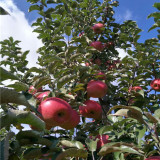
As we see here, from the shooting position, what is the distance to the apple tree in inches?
63.0

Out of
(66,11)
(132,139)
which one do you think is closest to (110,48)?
(66,11)

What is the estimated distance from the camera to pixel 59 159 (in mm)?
1567

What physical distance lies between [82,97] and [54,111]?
2.99ft

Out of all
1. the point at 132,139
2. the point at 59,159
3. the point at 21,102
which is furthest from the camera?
the point at 132,139

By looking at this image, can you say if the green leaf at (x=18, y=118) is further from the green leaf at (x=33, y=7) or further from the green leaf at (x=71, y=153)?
the green leaf at (x=33, y=7)

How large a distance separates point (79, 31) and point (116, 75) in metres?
1.52

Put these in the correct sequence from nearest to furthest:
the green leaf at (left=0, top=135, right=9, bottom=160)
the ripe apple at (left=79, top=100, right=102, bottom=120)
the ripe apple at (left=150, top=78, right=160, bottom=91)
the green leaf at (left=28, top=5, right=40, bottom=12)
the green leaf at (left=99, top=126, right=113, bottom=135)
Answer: the green leaf at (left=0, top=135, right=9, bottom=160), the green leaf at (left=99, top=126, right=113, bottom=135), the ripe apple at (left=79, top=100, right=102, bottom=120), the ripe apple at (left=150, top=78, right=160, bottom=91), the green leaf at (left=28, top=5, right=40, bottom=12)

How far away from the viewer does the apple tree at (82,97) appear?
1.60 meters

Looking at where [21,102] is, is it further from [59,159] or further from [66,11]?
[66,11]

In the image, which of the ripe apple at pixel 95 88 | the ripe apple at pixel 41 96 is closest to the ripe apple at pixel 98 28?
the ripe apple at pixel 95 88

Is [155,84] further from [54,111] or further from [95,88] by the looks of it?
[54,111]

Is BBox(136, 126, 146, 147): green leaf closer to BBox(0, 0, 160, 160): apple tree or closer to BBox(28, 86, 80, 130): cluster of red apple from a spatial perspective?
BBox(0, 0, 160, 160): apple tree

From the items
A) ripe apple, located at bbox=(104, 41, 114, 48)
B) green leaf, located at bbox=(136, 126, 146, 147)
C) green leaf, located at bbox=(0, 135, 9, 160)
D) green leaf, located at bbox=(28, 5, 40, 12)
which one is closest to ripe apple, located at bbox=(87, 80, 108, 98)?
green leaf, located at bbox=(136, 126, 146, 147)

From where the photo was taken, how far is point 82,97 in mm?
2799
